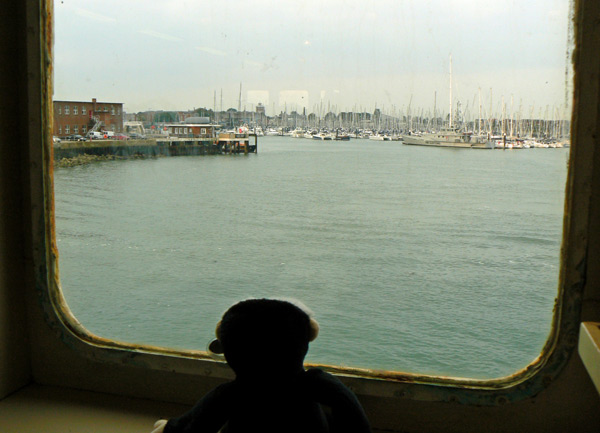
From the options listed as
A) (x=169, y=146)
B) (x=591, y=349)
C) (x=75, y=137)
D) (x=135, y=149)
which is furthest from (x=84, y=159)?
(x=591, y=349)

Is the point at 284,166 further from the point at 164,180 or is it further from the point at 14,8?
the point at 14,8

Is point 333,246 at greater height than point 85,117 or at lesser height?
lesser

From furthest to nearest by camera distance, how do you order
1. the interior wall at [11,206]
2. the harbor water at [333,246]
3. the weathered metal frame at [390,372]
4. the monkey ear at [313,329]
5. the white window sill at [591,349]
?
the harbor water at [333,246] < the interior wall at [11,206] < the weathered metal frame at [390,372] < the monkey ear at [313,329] < the white window sill at [591,349]

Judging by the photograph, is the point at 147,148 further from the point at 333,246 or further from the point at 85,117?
the point at 333,246

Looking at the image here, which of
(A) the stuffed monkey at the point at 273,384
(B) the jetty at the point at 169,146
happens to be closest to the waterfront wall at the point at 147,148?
(B) the jetty at the point at 169,146

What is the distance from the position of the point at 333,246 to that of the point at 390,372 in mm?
1211

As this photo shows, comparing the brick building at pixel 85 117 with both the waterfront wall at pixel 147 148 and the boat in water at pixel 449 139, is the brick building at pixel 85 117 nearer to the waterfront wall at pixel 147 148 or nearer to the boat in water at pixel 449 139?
the waterfront wall at pixel 147 148

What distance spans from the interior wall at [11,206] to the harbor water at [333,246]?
147 mm

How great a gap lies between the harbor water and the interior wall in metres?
0.15

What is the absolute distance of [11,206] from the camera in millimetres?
1934

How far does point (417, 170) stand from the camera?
264 cm

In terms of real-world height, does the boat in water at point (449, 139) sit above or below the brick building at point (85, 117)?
below

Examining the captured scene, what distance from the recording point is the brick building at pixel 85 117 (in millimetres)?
2139

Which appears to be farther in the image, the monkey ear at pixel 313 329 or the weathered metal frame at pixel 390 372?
the weathered metal frame at pixel 390 372
